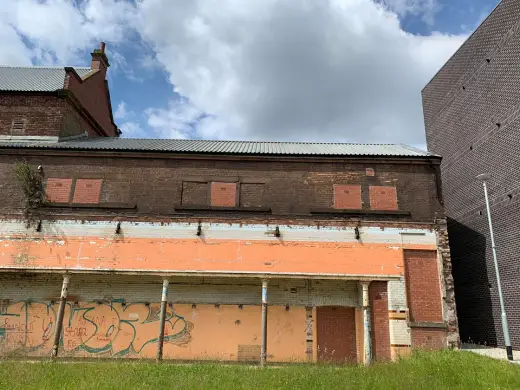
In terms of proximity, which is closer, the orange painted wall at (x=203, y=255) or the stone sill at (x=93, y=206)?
the orange painted wall at (x=203, y=255)

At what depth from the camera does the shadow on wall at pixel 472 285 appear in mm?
18359

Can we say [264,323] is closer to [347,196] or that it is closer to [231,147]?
[347,196]

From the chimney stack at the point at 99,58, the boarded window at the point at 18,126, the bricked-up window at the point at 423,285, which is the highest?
the chimney stack at the point at 99,58

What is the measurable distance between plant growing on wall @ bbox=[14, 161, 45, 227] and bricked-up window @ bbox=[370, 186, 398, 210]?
1300 centimetres

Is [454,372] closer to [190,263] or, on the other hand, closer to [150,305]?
[190,263]

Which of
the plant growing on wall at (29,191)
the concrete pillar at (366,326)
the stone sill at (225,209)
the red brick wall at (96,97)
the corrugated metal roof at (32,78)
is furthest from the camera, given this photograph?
the red brick wall at (96,97)

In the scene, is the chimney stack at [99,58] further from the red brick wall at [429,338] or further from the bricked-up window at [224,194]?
the red brick wall at [429,338]

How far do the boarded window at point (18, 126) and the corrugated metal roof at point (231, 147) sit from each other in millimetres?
648

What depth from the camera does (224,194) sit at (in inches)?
654

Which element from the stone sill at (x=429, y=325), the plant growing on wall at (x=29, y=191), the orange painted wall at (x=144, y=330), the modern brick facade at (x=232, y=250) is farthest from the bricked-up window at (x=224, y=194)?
the stone sill at (x=429, y=325)

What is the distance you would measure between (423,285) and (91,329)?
1270cm

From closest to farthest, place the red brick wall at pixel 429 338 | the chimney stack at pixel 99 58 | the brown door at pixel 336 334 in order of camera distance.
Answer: the red brick wall at pixel 429 338 < the brown door at pixel 336 334 < the chimney stack at pixel 99 58

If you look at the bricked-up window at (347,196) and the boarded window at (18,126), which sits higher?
the boarded window at (18,126)

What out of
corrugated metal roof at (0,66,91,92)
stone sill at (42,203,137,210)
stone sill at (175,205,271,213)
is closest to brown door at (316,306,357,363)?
stone sill at (175,205,271,213)
